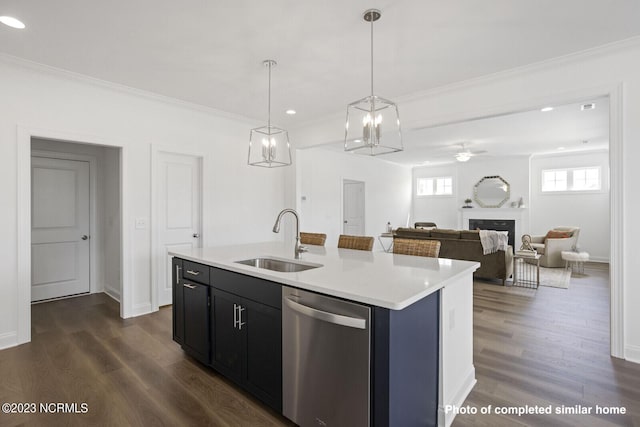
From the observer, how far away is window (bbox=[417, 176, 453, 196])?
31.5 feet

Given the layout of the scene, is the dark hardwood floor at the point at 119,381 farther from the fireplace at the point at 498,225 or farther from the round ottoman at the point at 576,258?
the fireplace at the point at 498,225

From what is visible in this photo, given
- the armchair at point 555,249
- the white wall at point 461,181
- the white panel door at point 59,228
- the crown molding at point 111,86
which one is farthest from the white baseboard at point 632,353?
the white panel door at point 59,228

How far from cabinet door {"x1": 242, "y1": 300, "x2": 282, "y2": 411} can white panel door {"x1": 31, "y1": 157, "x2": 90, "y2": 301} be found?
13.0ft

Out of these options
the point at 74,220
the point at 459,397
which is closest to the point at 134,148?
the point at 74,220

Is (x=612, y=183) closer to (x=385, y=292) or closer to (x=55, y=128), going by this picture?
(x=385, y=292)

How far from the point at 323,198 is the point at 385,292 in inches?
209

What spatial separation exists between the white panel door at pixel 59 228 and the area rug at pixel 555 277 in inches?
284

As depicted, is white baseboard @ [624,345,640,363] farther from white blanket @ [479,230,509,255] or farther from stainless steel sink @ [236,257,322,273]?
stainless steel sink @ [236,257,322,273]

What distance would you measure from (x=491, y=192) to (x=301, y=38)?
7918 mm

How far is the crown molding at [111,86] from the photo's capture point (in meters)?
3.01

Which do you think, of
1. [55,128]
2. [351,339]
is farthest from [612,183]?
[55,128]

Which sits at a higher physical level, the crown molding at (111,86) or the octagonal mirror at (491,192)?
the crown molding at (111,86)

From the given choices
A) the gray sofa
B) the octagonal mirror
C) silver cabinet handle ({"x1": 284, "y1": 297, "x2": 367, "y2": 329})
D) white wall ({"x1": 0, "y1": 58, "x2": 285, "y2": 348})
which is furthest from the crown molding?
the octagonal mirror

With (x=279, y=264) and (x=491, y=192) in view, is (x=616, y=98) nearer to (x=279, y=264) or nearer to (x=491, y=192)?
(x=279, y=264)
